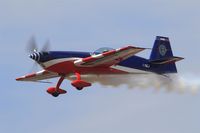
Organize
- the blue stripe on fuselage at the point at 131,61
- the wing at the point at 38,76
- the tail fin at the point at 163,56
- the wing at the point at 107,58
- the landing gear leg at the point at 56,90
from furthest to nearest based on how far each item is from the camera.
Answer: the tail fin at the point at 163,56 < the wing at the point at 38,76 < the landing gear leg at the point at 56,90 < the blue stripe on fuselage at the point at 131,61 < the wing at the point at 107,58

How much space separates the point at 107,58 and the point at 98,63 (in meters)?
0.82

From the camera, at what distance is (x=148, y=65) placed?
252ft

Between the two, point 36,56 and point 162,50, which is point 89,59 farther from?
point 162,50

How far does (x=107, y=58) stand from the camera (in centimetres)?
7350

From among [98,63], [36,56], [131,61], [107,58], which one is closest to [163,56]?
[131,61]

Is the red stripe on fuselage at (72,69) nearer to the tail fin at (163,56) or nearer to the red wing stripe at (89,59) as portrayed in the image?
the red wing stripe at (89,59)

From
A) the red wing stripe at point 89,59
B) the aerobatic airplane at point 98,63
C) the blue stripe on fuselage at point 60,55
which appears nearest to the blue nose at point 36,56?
the aerobatic airplane at point 98,63

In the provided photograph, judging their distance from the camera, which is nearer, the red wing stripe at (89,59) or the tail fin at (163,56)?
the red wing stripe at (89,59)

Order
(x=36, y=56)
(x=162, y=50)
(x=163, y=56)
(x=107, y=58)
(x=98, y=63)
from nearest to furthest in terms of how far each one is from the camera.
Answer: (x=36, y=56)
(x=107, y=58)
(x=98, y=63)
(x=163, y=56)
(x=162, y=50)

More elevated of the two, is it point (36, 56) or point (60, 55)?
point (60, 55)

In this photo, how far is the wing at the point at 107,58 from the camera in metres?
72.2

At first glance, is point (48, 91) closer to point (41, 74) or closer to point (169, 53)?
point (41, 74)

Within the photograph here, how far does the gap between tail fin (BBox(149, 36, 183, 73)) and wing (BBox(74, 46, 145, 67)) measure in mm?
4115

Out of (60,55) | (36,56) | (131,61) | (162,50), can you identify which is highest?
(60,55)
